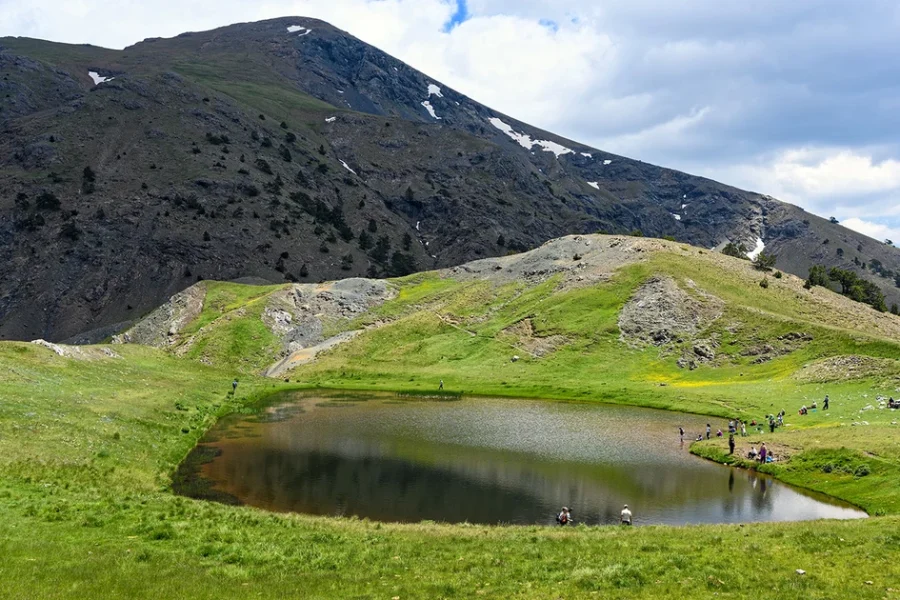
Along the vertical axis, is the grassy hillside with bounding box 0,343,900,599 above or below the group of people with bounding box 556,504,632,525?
above

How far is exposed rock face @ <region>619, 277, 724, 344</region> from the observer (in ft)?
364

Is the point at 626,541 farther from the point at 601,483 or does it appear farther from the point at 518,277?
the point at 518,277

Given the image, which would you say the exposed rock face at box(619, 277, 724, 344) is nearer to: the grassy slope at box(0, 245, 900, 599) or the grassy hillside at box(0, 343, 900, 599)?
the grassy slope at box(0, 245, 900, 599)

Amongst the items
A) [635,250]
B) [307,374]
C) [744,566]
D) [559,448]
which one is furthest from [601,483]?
[635,250]

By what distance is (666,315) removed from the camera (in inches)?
4564

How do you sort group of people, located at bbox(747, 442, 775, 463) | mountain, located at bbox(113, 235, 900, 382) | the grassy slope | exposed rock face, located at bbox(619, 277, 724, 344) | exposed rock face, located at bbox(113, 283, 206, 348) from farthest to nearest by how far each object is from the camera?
exposed rock face, located at bbox(113, 283, 206, 348)
exposed rock face, located at bbox(619, 277, 724, 344)
mountain, located at bbox(113, 235, 900, 382)
group of people, located at bbox(747, 442, 775, 463)
the grassy slope

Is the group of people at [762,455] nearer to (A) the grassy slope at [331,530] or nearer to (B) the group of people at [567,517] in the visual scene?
(A) the grassy slope at [331,530]

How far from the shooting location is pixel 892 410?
Result: 63812mm

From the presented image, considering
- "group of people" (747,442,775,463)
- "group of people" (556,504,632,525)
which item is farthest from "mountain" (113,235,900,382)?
"group of people" (556,504,632,525)

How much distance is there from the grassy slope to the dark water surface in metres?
4.27

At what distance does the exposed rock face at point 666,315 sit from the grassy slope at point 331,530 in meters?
15.6

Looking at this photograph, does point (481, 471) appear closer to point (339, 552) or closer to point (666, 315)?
point (339, 552)

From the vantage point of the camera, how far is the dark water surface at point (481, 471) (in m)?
39.7

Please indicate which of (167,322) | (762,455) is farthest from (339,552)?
(167,322)
